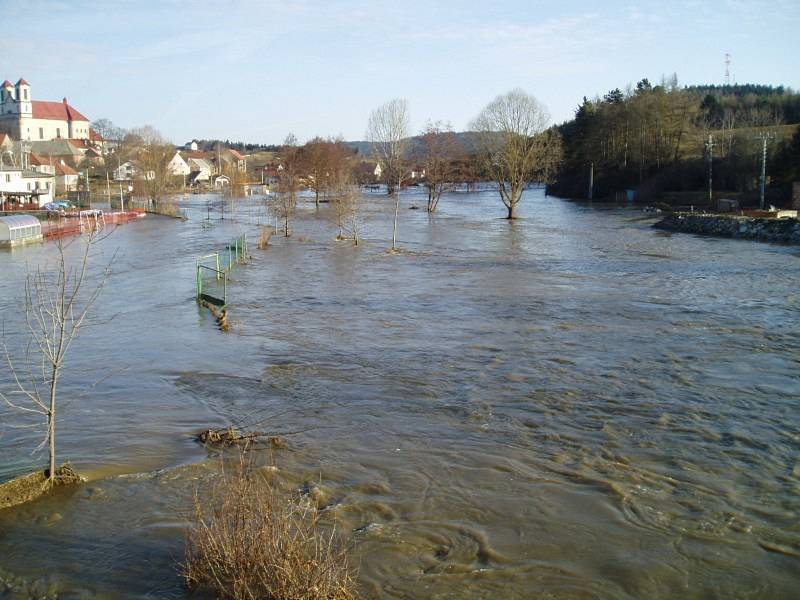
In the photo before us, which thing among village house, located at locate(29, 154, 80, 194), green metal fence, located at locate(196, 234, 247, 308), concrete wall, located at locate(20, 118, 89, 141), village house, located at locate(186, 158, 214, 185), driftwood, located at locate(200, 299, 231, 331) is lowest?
driftwood, located at locate(200, 299, 231, 331)

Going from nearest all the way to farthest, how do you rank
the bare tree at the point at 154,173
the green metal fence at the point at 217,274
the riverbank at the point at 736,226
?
1. the green metal fence at the point at 217,274
2. the riverbank at the point at 736,226
3. the bare tree at the point at 154,173

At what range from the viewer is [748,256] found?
1347 inches

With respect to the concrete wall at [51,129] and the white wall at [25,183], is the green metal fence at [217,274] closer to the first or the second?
the white wall at [25,183]

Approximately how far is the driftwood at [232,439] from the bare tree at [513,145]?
5038cm

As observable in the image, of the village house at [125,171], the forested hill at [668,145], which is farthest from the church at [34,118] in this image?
the forested hill at [668,145]

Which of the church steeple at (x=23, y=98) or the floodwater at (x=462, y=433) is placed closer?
the floodwater at (x=462, y=433)

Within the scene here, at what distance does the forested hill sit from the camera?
63719 millimetres

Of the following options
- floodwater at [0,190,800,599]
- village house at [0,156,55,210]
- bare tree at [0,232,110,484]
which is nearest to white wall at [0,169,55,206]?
village house at [0,156,55,210]

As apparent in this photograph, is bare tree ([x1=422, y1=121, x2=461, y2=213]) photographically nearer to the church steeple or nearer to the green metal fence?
the green metal fence

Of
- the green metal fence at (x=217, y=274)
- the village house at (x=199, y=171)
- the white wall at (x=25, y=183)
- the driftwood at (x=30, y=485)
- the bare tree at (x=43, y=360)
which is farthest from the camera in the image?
the village house at (x=199, y=171)

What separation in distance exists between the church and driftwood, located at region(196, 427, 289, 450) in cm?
13239

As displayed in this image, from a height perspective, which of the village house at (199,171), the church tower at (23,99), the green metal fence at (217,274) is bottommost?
the green metal fence at (217,274)

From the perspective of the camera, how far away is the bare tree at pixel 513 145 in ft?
194

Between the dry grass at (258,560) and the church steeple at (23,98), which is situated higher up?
the church steeple at (23,98)
